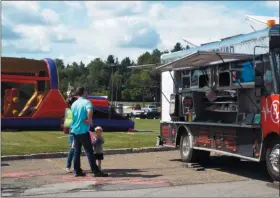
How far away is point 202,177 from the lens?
9.34 m

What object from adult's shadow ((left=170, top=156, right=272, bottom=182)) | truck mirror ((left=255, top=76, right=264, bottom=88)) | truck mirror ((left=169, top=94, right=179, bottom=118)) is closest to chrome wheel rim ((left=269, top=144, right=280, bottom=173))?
adult's shadow ((left=170, top=156, right=272, bottom=182))

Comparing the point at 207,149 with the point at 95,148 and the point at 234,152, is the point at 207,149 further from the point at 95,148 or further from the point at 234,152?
the point at 95,148

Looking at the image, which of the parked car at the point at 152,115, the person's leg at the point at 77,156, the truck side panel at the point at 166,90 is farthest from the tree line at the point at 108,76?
the person's leg at the point at 77,156

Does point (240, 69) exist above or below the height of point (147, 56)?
below

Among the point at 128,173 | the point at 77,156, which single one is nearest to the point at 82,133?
the point at 77,156

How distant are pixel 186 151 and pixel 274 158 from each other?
3465 mm

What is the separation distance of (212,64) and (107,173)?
357 centimetres

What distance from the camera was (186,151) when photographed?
454 inches

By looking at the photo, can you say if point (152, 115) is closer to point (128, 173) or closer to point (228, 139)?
point (128, 173)

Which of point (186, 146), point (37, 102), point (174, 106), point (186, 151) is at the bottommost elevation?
point (186, 151)

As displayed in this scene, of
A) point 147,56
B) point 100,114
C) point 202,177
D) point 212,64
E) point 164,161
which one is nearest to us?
point 202,177

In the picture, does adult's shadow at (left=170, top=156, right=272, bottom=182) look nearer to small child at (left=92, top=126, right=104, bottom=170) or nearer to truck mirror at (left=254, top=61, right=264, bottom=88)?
truck mirror at (left=254, top=61, right=264, bottom=88)

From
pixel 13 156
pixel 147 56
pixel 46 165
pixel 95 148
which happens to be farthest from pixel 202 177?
pixel 147 56

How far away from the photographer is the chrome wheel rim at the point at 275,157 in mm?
8219
